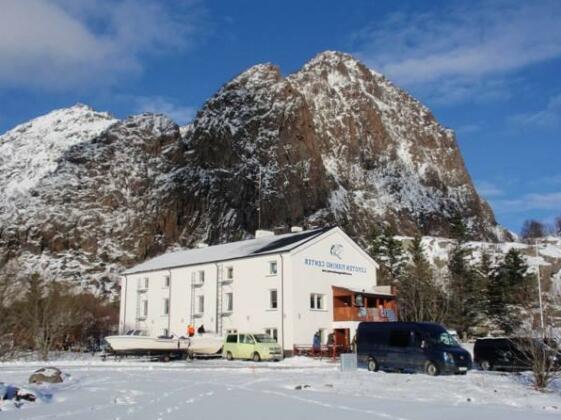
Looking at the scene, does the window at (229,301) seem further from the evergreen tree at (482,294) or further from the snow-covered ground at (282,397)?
the evergreen tree at (482,294)

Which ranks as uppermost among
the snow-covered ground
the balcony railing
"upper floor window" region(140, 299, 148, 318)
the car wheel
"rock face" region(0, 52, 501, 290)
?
"rock face" region(0, 52, 501, 290)

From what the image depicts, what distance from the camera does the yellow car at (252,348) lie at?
36.4m

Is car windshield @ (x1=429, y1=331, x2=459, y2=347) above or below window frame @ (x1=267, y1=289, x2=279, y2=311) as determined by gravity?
below

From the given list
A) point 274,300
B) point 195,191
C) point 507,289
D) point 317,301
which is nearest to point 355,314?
point 317,301

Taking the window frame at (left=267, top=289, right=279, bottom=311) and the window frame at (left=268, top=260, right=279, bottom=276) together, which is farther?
the window frame at (left=268, top=260, right=279, bottom=276)

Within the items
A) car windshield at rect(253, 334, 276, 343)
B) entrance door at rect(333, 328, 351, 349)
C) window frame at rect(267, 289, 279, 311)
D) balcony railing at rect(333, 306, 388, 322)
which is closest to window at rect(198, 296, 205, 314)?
window frame at rect(267, 289, 279, 311)

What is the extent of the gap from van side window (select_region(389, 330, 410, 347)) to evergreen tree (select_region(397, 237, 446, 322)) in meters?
25.2

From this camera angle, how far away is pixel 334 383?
69.0ft

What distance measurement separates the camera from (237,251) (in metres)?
49.0

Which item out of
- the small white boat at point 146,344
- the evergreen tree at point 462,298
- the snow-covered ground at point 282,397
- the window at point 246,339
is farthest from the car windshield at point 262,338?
the evergreen tree at point 462,298

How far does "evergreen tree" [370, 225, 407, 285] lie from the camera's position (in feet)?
226

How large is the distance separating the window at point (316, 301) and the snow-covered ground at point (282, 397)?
19.2 m

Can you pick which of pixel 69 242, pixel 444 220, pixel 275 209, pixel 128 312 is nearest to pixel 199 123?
pixel 275 209

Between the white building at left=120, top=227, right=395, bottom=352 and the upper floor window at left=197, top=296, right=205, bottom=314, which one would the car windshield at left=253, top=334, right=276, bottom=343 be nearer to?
the white building at left=120, top=227, right=395, bottom=352
